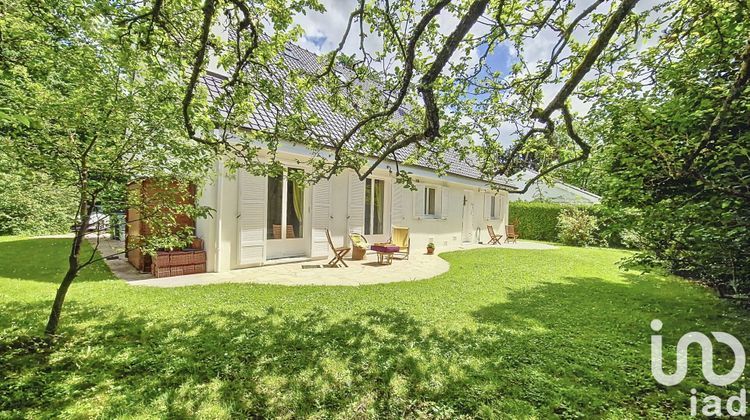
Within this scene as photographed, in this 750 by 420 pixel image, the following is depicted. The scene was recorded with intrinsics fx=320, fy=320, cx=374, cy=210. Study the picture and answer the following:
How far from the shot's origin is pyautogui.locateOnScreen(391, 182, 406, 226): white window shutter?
12.2 m

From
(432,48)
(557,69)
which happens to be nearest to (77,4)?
(432,48)

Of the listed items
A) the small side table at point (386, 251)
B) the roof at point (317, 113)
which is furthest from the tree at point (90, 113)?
the small side table at point (386, 251)

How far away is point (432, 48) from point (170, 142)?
377 centimetres

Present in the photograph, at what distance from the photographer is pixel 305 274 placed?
25.5 feet

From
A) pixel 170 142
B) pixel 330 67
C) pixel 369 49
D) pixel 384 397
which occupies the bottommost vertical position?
pixel 384 397

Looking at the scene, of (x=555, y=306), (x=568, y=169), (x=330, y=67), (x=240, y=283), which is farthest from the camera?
(x=240, y=283)

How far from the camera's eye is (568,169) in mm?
5297

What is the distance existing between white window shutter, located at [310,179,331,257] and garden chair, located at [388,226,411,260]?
2942mm

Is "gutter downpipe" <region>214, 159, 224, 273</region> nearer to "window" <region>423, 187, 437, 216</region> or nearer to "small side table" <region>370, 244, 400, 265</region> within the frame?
"small side table" <region>370, 244, 400, 265</region>

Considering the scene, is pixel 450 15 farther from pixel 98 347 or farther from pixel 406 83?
pixel 98 347

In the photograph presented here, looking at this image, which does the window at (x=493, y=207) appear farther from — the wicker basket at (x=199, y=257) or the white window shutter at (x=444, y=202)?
the wicker basket at (x=199, y=257)

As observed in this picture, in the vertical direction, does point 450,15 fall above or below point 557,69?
above

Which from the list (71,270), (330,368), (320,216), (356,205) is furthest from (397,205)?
(71,270)

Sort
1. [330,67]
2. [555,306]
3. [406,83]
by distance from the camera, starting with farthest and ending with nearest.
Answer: [555,306] → [330,67] → [406,83]
